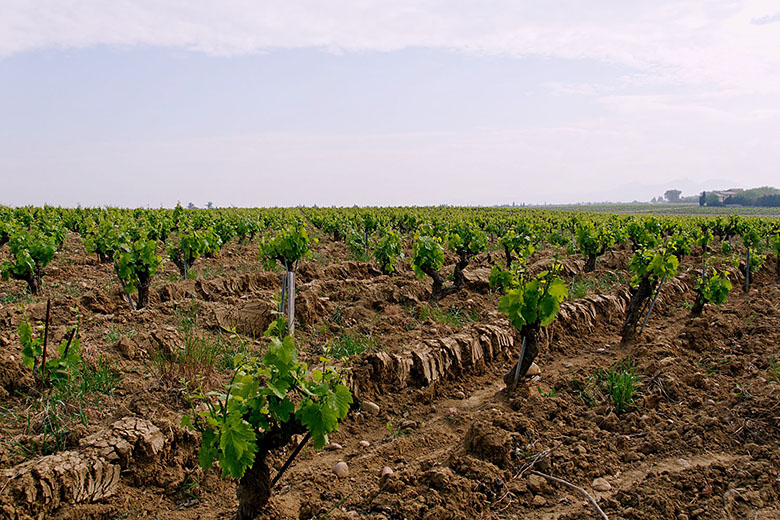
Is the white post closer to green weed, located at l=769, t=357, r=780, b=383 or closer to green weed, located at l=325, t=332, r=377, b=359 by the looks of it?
green weed, located at l=325, t=332, r=377, b=359

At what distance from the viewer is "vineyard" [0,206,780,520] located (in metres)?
3.60

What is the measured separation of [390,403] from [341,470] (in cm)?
150

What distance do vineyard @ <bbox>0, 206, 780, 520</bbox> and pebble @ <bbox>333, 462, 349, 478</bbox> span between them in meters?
0.02

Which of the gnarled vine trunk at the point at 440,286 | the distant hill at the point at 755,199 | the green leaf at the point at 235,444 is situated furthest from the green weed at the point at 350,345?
the distant hill at the point at 755,199

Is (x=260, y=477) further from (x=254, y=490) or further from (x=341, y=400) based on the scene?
(x=341, y=400)

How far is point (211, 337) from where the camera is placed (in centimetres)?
725

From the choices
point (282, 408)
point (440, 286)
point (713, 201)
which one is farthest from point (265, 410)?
point (713, 201)

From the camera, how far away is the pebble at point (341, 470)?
4336 millimetres

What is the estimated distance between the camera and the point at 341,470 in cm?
437

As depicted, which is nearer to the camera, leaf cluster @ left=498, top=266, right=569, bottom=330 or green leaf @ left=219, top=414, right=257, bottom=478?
green leaf @ left=219, top=414, right=257, bottom=478

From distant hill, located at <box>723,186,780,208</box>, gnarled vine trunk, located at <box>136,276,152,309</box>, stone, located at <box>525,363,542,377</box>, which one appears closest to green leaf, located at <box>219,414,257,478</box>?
stone, located at <box>525,363,542,377</box>

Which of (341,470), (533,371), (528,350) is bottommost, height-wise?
(341,470)

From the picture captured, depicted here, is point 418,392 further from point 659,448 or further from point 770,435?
point 770,435

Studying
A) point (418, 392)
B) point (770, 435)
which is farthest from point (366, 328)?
point (770, 435)
